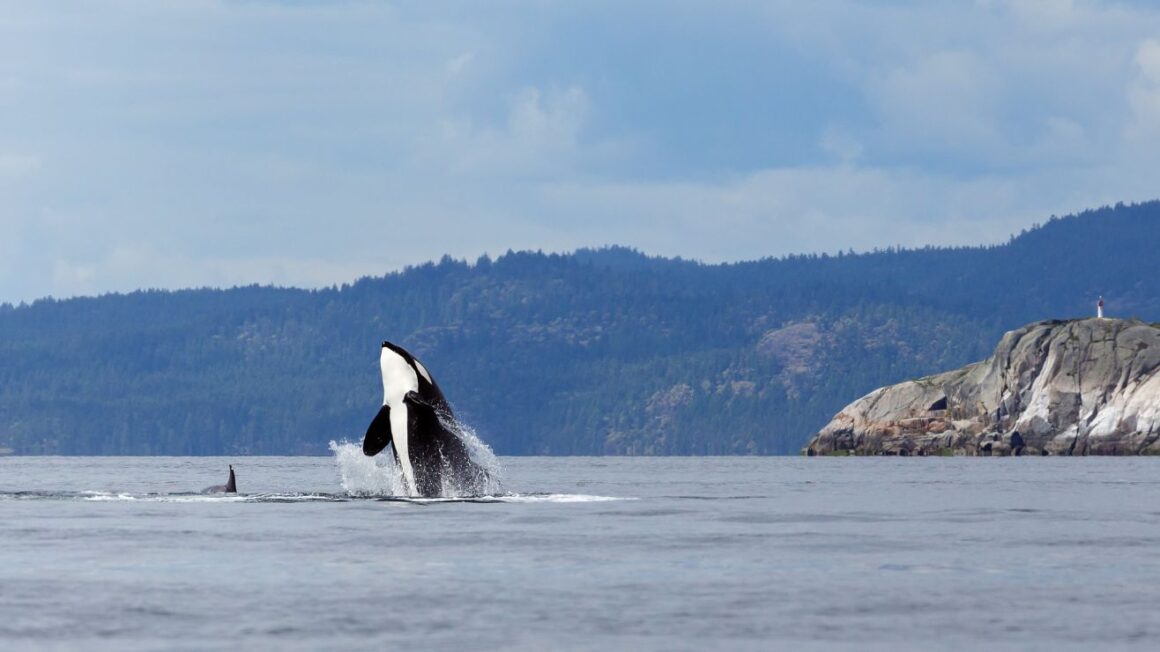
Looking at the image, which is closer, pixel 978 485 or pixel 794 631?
pixel 794 631

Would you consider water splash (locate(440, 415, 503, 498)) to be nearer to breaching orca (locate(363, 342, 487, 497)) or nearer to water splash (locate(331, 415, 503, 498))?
water splash (locate(331, 415, 503, 498))

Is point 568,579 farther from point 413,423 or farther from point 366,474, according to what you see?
point 366,474

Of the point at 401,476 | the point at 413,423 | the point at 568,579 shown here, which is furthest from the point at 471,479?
the point at 568,579

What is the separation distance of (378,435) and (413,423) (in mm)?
956

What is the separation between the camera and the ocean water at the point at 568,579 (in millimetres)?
23250

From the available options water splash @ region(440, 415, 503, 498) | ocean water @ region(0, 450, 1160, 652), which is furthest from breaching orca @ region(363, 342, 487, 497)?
ocean water @ region(0, 450, 1160, 652)

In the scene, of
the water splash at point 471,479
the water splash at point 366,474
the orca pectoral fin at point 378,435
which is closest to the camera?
the orca pectoral fin at point 378,435

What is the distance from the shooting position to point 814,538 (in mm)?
39031

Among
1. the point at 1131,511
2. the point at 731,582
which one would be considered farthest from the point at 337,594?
the point at 1131,511

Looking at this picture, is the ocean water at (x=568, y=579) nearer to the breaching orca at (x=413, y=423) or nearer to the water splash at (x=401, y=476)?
the breaching orca at (x=413, y=423)

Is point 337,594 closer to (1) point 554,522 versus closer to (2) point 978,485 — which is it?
(1) point 554,522

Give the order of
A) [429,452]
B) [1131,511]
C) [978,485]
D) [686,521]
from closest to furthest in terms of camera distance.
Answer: [686,521] < [429,452] < [1131,511] < [978,485]

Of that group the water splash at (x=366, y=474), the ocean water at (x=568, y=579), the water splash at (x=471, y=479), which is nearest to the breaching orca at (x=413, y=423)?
the water splash at (x=471, y=479)

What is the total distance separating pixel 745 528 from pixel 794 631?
18.9 m
